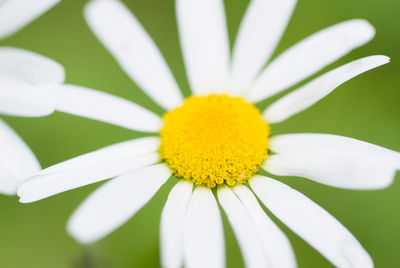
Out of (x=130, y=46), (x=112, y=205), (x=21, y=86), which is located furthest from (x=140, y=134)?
(x=112, y=205)

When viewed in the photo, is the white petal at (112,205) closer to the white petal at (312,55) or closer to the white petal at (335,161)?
the white petal at (335,161)

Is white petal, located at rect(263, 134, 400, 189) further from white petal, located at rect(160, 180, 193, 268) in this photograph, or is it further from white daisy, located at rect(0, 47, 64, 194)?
white daisy, located at rect(0, 47, 64, 194)

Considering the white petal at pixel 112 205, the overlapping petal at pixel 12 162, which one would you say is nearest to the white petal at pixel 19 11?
the overlapping petal at pixel 12 162

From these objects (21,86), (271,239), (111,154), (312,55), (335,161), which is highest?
(21,86)

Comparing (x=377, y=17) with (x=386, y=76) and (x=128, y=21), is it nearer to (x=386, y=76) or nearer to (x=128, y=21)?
(x=386, y=76)

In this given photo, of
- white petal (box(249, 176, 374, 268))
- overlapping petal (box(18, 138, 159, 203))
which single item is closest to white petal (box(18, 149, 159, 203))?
overlapping petal (box(18, 138, 159, 203))

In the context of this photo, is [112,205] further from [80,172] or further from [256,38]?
[256,38]

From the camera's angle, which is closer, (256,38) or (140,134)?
(256,38)

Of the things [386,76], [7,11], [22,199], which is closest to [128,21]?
[7,11]
